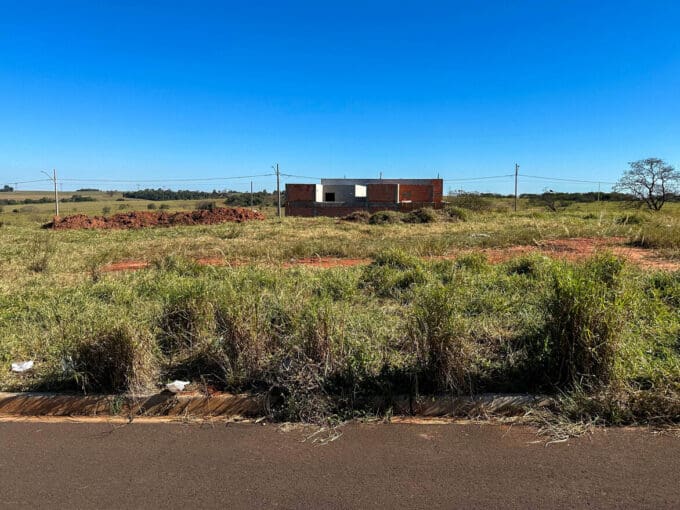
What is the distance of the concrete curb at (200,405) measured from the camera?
12.6ft

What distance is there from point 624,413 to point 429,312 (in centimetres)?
163

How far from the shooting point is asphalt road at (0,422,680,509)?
277 cm

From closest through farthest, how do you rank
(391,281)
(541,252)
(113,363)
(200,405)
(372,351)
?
(200,405) < (113,363) < (372,351) < (391,281) < (541,252)

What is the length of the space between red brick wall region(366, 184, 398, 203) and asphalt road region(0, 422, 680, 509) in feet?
137

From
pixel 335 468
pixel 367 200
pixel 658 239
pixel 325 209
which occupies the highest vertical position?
pixel 367 200

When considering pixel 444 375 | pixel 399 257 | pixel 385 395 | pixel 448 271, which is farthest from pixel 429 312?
pixel 399 257

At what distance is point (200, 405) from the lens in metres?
3.97

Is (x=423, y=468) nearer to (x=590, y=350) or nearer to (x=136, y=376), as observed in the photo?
(x=590, y=350)

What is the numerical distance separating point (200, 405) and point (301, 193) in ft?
141

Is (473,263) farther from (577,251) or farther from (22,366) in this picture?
(22,366)

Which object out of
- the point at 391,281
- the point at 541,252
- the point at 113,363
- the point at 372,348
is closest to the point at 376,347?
the point at 372,348

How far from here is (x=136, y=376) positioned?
4152 mm

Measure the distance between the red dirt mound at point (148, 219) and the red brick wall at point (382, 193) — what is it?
48.8ft

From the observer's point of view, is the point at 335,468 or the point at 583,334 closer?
the point at 335,468
